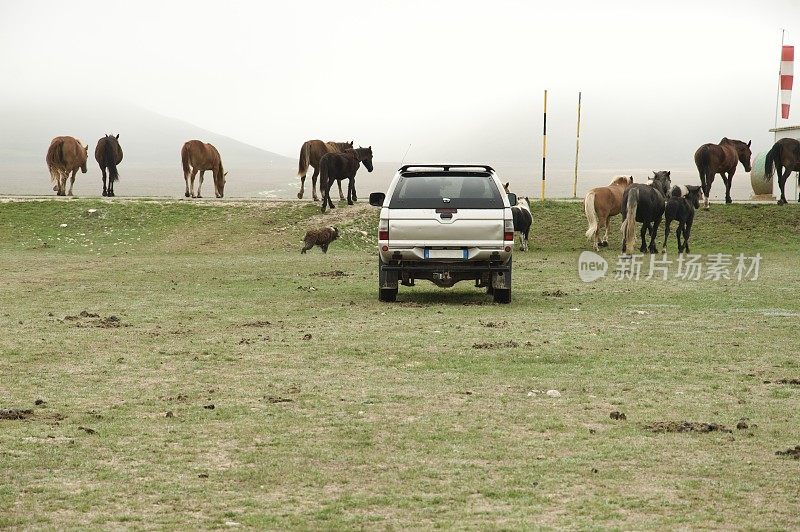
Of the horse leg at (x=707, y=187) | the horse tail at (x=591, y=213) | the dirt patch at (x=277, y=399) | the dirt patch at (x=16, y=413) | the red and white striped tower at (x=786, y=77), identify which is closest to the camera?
the dirt patch at (x=16, y=413)

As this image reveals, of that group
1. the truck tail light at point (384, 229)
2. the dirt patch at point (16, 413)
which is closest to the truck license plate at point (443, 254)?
the truck tail light at point (384, 229)

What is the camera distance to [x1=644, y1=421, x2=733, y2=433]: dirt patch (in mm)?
8055

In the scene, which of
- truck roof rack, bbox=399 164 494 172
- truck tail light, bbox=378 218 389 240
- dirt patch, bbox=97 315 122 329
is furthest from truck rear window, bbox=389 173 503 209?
dirt patch, bbox=97 315 122 329

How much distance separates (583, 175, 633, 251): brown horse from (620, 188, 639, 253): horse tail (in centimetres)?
100

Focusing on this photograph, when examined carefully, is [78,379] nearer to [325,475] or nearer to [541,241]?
[325,475]

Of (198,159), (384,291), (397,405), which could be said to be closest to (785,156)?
(198,159)

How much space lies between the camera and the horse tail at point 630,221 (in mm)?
→ 26125

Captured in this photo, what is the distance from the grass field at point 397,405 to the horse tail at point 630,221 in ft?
23.3

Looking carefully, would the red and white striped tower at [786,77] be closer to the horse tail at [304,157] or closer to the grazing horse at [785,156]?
the grazing horse at [785,156]

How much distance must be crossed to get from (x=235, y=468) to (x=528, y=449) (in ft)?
5.82

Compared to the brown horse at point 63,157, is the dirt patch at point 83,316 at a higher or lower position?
lower

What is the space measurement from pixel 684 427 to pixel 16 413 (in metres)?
4.50

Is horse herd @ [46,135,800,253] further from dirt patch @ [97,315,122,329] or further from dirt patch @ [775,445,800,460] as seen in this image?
dirt patch @ [775,445,800,460]

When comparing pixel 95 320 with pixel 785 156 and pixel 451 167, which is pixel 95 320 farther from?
pixel 785 156
